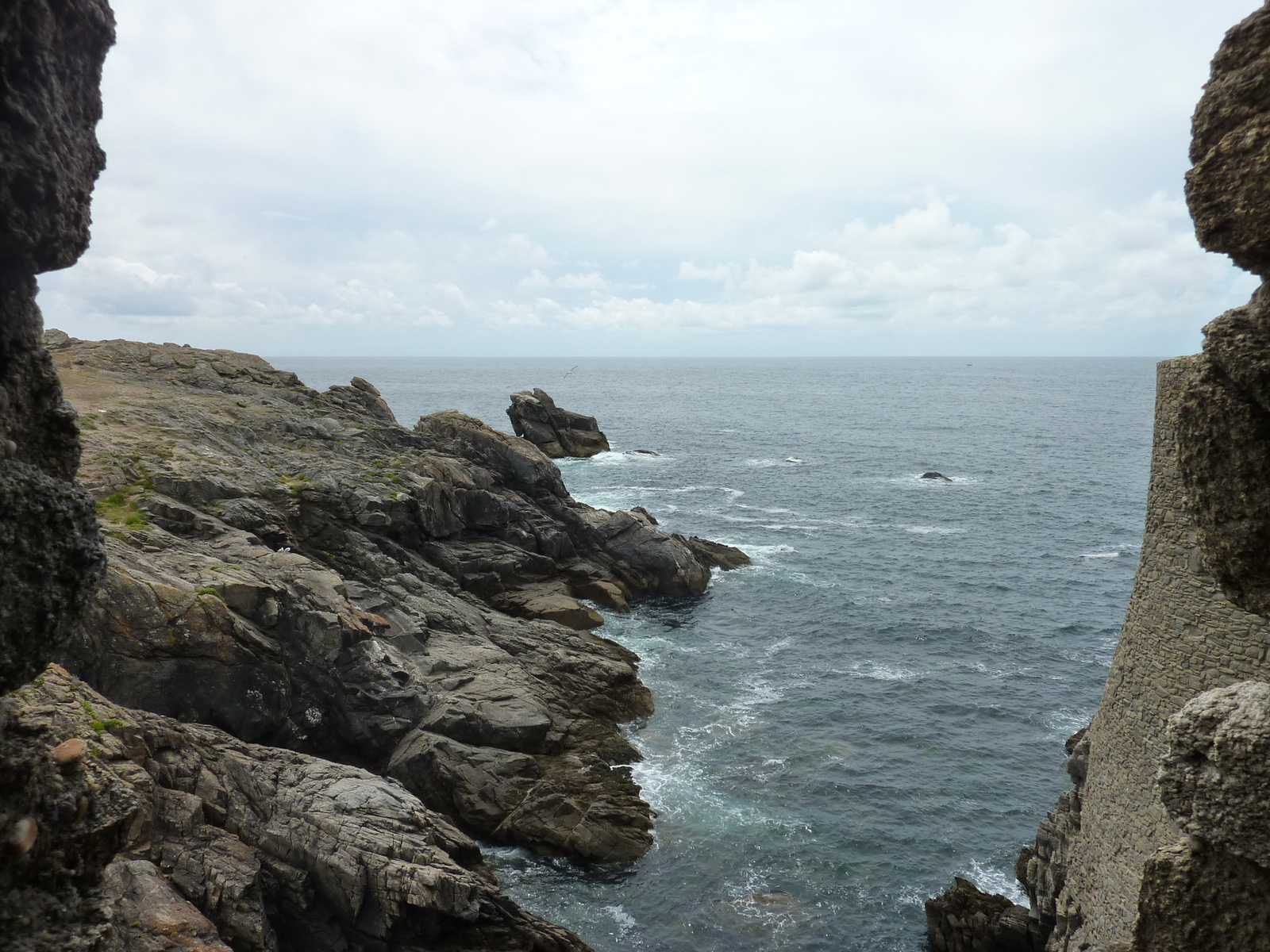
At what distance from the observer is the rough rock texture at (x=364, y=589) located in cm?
2456

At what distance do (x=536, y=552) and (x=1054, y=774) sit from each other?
2778 centimetres

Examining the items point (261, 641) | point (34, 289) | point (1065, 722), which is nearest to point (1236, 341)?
point (34, 289)

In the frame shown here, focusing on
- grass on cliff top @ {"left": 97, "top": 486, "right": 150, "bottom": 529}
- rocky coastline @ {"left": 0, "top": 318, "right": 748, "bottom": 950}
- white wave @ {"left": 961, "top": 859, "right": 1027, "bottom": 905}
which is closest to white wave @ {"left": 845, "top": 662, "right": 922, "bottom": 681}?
rocky coastline @ {"left": 0, "top": 318, "right": 748, "bottom": 950}

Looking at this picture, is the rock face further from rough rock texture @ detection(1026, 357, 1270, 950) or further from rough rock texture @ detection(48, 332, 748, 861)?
rough rock texture @ detection(1026, 357, 1270, 950)

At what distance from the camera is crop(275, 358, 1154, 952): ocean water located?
84.8 feet

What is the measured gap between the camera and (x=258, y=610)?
26250 mm

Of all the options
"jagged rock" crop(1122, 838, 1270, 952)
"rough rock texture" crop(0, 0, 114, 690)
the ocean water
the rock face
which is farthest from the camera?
the rock face

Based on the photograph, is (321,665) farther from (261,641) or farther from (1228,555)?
(1228,555)

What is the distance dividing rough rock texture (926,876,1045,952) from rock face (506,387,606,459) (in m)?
68.4

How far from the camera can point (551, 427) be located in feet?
314

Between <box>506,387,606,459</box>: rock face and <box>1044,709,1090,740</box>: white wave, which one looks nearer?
<box>1044,709,1090,740</box>: white wave

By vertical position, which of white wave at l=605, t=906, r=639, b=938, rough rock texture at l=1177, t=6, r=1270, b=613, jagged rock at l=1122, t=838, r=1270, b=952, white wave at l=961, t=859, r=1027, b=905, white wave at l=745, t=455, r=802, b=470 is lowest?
white wave at l=605, t=906, r=639, b=938

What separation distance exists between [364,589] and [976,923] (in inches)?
955

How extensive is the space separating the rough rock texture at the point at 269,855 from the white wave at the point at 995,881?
44.6 ft
